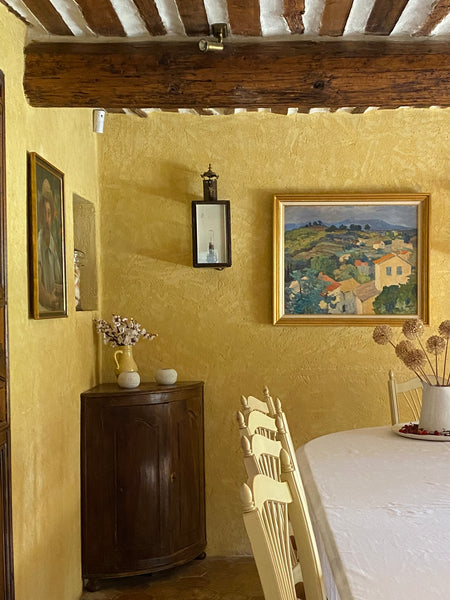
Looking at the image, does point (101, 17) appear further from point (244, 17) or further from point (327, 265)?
point (327, 265)

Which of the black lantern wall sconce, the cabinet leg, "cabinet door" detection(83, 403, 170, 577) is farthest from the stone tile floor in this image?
the black lantern wall sconce

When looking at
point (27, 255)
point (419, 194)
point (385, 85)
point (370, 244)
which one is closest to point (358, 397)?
point (370, 244)

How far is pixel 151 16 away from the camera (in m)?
2.81

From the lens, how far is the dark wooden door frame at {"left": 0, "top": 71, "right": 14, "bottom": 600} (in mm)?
2539

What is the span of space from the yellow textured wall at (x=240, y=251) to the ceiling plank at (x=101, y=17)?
142 centimetres

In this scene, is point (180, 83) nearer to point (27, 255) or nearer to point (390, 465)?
point (27, 255)

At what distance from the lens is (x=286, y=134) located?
14.4 feet

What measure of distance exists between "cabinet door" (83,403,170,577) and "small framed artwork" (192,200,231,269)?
96 centimetres

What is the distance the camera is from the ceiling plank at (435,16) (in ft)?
8.90

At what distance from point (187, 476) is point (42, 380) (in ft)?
4.10

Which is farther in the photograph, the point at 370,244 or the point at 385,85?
the point at 370,244

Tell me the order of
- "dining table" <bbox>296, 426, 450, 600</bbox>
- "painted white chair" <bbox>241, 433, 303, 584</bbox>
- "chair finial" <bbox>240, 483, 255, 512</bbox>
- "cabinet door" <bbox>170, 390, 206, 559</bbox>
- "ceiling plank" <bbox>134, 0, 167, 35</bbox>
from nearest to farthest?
"chair finial" <bbox>240, 483, 255, 512</bbox>, "dining table" <bbox>296, 426, 450, 600</bbox>, "painted white chair" <bbox>241, 433, 303, 584</bbox>, "ceiling plank" <bbox>134, 0, 167, 35</bbox>, "cabinet door" <bbox>170, 390, 206, 559</bbox>

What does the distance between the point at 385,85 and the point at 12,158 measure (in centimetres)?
154

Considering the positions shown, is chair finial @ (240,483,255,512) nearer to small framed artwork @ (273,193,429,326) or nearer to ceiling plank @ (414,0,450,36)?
ceiling plank @ (414,0,450,36)
